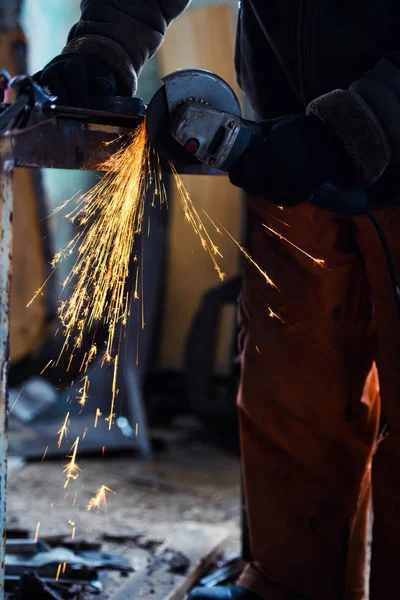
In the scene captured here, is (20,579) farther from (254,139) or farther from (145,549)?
(254,139)

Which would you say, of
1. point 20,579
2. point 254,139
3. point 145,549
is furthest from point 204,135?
point 145,549

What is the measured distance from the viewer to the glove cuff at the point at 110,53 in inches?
67.7

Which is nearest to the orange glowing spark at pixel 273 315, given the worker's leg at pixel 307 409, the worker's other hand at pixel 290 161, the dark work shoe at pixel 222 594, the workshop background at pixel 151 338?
the worker's leg at pixel 307 409

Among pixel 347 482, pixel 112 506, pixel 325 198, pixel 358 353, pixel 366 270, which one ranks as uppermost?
pixel 325 198

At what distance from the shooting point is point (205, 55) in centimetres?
369

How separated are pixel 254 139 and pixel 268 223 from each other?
44 cm

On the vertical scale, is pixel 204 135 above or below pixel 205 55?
below

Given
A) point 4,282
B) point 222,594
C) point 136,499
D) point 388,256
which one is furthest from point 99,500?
point 4,282

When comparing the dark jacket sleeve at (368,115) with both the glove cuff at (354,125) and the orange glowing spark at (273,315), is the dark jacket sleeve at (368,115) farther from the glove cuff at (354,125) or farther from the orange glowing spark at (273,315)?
the orange glowing spark at (273,315)

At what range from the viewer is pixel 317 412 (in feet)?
6.05

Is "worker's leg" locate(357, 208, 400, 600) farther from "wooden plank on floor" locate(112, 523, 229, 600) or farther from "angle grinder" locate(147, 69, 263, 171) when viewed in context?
"wooden plank on floor" locate(112, 523, 229, 600)

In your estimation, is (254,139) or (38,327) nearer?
(254,139)

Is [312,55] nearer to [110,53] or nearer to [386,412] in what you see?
[110,53]

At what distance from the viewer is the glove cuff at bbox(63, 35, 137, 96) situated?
172cm
